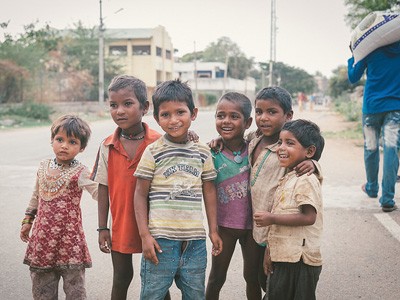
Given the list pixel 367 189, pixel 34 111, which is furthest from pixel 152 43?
pixel 367 189

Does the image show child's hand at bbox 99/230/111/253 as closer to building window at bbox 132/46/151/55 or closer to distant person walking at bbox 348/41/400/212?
distant person walking at bbox 348/41/400/212

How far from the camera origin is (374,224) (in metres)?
4.89

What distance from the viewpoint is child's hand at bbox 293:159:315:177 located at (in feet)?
8.62

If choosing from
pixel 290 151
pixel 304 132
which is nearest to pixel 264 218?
pixel 290 151

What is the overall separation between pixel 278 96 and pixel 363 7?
1212 cm

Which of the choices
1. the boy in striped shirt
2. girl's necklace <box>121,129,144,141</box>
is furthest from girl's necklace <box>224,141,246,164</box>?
girl's necklace <box>121,129,144,141</box>

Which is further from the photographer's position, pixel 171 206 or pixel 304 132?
pixel 304 132

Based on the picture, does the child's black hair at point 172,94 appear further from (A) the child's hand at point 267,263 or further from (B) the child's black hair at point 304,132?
(A) the child's hand at point 267,263

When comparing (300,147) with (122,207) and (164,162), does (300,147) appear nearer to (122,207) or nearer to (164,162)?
(164,162)

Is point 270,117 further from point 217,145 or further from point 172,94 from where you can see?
point 172,94

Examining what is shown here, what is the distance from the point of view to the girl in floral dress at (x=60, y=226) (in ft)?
9.55

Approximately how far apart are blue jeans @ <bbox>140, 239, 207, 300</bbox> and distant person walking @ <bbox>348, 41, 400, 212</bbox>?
3.26 m

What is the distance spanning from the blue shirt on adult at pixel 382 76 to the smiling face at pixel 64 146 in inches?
139

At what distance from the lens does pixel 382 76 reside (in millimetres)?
5277
